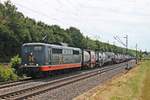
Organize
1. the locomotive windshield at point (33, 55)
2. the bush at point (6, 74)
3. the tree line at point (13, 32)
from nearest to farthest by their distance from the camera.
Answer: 1. the bush at point (6, 74)
2. the locomotive windshield at point (33, 55)
3. the tree line at point (13, 32)

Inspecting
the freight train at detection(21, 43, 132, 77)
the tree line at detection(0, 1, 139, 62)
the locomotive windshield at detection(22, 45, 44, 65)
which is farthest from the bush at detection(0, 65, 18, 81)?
the tree line at detection(0, 1, 139, 62)

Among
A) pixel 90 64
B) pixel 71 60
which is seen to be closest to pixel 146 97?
pixel 71 60

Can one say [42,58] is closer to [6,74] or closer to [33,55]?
[33,55]

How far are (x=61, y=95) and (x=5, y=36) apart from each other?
5719cm

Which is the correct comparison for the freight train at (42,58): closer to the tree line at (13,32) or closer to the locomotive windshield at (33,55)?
the locomotive windshield at (33,55)

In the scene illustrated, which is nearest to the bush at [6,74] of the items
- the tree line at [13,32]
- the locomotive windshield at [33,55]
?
the locomotive windshield at [33,55]

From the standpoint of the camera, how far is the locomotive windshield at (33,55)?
37250mm

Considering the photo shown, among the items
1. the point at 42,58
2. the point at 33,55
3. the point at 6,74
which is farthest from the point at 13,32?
the point at 6,74

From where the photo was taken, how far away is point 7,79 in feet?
119

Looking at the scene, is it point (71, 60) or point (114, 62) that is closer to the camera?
point (71, 60)

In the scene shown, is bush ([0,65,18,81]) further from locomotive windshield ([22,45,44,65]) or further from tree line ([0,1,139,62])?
tree line ([0,1,139,62])

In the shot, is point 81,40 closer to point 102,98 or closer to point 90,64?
point 90,64

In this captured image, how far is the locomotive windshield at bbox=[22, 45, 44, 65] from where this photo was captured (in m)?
37.2

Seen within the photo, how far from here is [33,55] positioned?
37.3 metres
